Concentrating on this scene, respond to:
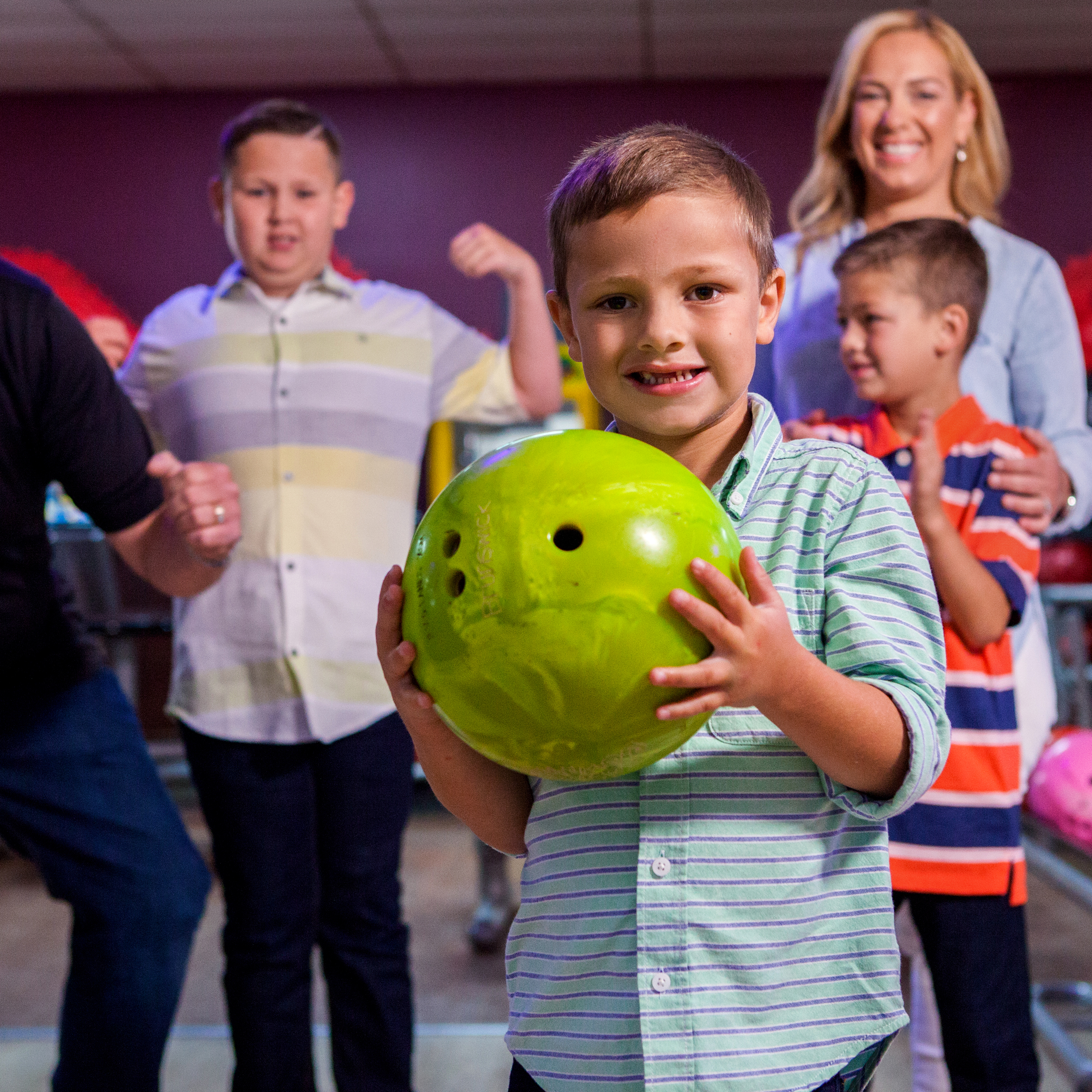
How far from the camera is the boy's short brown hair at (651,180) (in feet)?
2.91

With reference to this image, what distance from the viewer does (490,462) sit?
0.80 meters

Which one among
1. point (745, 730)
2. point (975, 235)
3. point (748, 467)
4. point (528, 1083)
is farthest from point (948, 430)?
point (528, 1083)

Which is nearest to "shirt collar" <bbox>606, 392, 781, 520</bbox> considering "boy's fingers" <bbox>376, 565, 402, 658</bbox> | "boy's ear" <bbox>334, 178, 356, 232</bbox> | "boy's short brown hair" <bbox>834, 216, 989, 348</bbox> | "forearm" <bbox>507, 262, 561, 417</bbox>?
"boy's fingers" <bbox>376, 565, 402, 658</bbox>

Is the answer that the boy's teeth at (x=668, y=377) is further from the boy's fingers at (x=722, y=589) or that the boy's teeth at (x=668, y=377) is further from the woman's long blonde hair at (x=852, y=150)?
the woman's long blonde hair at (x=852, y=150)

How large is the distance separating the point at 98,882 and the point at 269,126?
119 cm

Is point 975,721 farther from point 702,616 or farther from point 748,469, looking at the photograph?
point 702,616

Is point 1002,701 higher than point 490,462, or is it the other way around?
point 490,462

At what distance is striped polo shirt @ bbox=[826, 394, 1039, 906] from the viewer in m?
1.37

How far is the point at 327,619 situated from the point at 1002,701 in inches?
38.9

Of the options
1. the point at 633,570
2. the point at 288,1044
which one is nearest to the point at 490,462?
the point at 633,570

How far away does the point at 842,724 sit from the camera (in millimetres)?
773

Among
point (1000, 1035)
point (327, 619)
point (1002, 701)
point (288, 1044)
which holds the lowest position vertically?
point (288, 1044)

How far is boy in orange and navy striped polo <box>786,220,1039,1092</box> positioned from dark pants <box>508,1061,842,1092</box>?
0.54 metres

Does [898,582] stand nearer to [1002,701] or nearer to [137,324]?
[1002,701]
